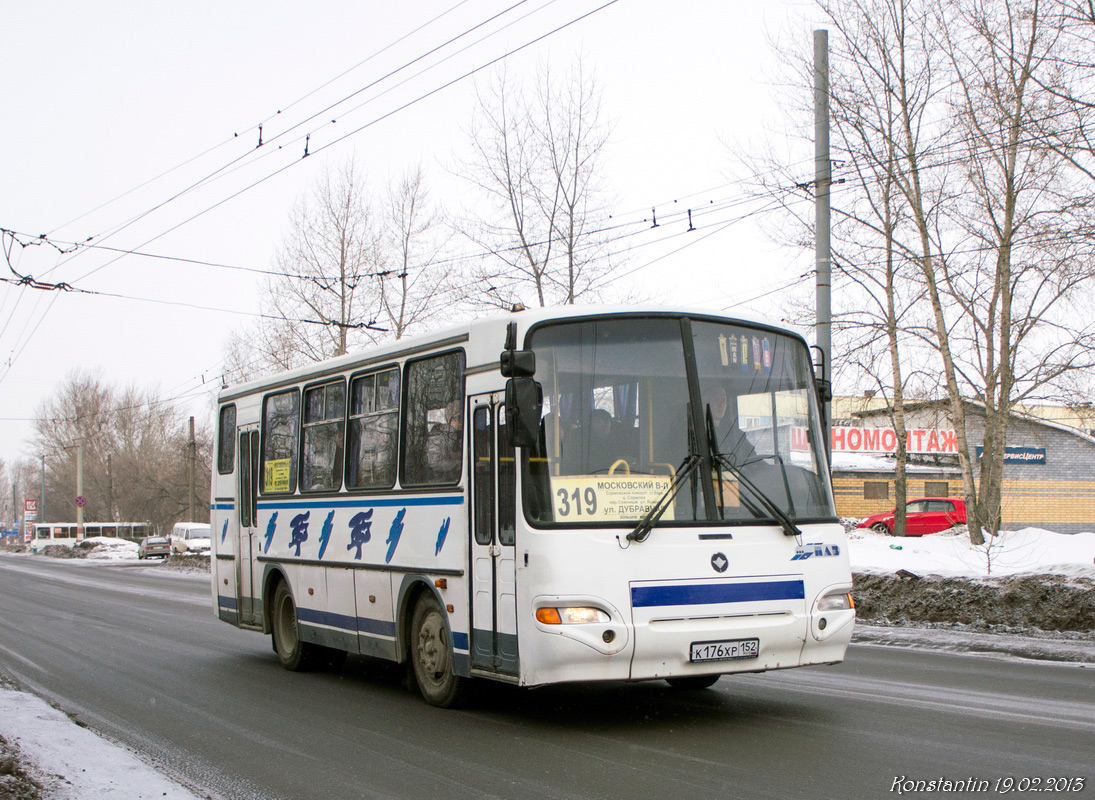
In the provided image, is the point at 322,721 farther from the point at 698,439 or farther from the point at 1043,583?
the point at 1043,583

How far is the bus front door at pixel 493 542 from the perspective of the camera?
7.96 metres

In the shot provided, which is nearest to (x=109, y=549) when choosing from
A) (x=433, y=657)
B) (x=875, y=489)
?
(x=875, y=489)

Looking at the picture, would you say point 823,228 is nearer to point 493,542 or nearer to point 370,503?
point 370,503

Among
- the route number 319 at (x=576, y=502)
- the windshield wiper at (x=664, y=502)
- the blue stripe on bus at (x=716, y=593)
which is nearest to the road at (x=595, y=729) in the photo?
the blue stripe on bus at (x=716, y=593)

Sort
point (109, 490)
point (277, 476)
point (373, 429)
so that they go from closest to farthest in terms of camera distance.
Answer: point (373, 429), point (277, 476), point (109, 490)

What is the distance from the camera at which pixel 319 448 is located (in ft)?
37.5

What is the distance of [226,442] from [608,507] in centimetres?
766

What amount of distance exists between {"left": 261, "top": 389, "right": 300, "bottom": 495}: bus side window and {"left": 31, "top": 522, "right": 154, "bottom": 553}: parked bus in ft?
266

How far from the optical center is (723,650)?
25.2 feet

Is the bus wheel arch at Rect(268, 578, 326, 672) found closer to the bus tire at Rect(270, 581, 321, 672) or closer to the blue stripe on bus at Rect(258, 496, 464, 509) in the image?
the bus tire at Rect(270, 581, 321, 672)

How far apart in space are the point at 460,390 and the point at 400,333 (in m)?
31.0

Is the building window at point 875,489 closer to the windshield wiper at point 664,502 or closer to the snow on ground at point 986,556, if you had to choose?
the snow on ground at point 986,556

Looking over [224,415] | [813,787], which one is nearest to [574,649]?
[813,787]

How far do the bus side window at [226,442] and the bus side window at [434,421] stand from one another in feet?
15.9
